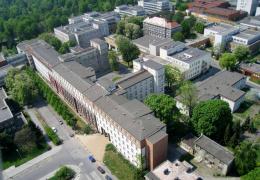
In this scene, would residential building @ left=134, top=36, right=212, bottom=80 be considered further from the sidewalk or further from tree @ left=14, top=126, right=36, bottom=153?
tree @ left=14, top=126, right=36, bottom=153

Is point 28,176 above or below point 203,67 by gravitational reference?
below

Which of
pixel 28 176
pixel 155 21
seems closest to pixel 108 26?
pixel 155 21

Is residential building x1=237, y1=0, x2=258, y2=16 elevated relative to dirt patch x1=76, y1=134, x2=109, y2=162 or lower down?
elevated

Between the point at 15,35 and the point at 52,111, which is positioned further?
the point at 15,35

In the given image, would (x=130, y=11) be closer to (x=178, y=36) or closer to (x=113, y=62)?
(x=178, y=36)

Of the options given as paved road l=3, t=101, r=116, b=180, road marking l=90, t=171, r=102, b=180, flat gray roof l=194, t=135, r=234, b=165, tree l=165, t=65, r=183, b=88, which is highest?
tree l=165, t=65, r=183, b=88

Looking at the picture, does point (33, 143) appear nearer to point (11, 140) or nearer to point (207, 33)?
point (11, 140)

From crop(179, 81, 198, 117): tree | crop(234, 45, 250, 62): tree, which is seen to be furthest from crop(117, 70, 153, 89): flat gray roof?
crop(234, 45, 250, 62): tree

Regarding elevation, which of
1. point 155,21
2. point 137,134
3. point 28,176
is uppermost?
point 155,21
